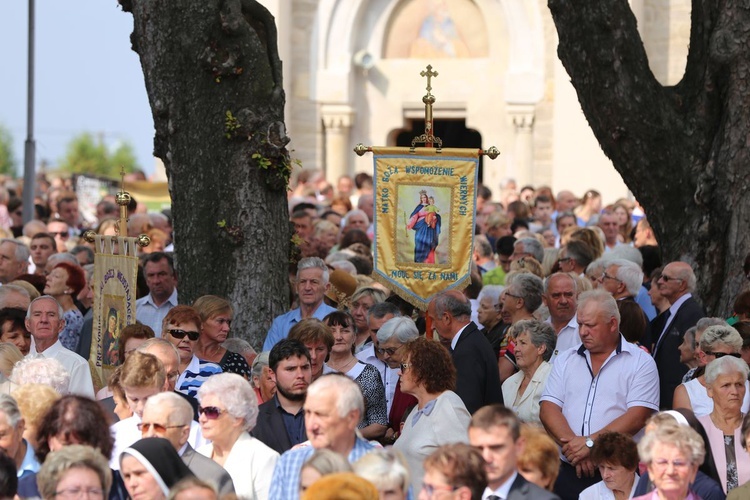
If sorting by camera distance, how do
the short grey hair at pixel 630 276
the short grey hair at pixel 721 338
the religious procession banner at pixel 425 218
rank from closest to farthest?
the short grey hair at pixel 721 338
the religious procession banner at pixel 425 218
the short grey hair at pixel 630 276

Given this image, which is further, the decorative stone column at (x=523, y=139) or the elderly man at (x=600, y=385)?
the decorative stone column at (x=523, y=139)

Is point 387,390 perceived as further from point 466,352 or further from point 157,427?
point 157,427

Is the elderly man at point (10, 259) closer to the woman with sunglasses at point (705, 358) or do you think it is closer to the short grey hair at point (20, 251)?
the short grey hair at point (20, 251)

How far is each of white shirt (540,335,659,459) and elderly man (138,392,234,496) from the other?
9.70ft

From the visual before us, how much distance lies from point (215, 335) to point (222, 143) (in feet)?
6.87

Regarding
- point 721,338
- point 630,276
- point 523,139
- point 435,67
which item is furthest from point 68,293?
point 435,67

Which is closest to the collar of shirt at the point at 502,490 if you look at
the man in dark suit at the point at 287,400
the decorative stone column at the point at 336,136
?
the man in dark suit at the point at 287,400

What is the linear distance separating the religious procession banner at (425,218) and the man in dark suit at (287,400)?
2.81 m

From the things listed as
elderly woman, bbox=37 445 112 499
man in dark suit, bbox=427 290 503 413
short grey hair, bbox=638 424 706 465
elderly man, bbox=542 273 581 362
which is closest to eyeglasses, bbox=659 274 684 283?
elderly man, bbox=542 273 581 362

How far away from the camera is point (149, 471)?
6703 millimetres

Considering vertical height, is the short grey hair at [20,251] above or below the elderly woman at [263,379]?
above

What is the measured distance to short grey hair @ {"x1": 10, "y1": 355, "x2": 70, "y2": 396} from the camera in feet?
27.2

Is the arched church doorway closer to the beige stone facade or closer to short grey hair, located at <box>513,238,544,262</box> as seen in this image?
the beige stone facade

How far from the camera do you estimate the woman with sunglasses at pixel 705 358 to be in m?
9.03
